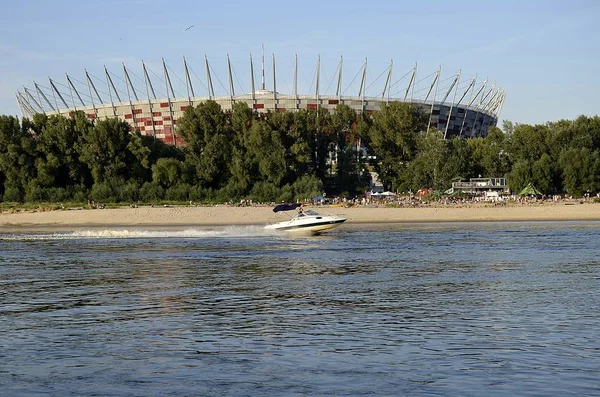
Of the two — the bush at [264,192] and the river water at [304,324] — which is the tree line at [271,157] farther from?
the river water at [304,324]

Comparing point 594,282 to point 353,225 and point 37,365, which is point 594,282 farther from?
point 353,225

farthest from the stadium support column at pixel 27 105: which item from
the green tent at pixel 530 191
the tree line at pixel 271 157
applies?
the green tent at pixel 530 191

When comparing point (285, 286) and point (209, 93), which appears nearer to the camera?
point (285, 286)

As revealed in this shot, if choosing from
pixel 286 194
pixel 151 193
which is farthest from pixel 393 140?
pixel 151 193

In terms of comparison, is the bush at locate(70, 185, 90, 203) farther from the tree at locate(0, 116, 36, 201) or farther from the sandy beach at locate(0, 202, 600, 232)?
the sandy beach at locate(0, 202, 600, 232)

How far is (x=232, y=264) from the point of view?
127 feet

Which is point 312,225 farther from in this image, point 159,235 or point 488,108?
point 488,108

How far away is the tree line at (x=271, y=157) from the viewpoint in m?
104

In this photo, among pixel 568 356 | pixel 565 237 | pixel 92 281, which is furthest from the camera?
pixel 565 237

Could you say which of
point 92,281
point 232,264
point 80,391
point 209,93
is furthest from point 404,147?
point 80,391

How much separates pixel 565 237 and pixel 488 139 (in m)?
66.6

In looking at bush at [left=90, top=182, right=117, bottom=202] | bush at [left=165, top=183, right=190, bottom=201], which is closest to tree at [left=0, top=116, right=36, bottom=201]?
bush at [left=90, top=182, right=117, bottom=202]

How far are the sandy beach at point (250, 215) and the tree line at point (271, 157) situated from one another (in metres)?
13.7

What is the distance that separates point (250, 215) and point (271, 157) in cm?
2375
